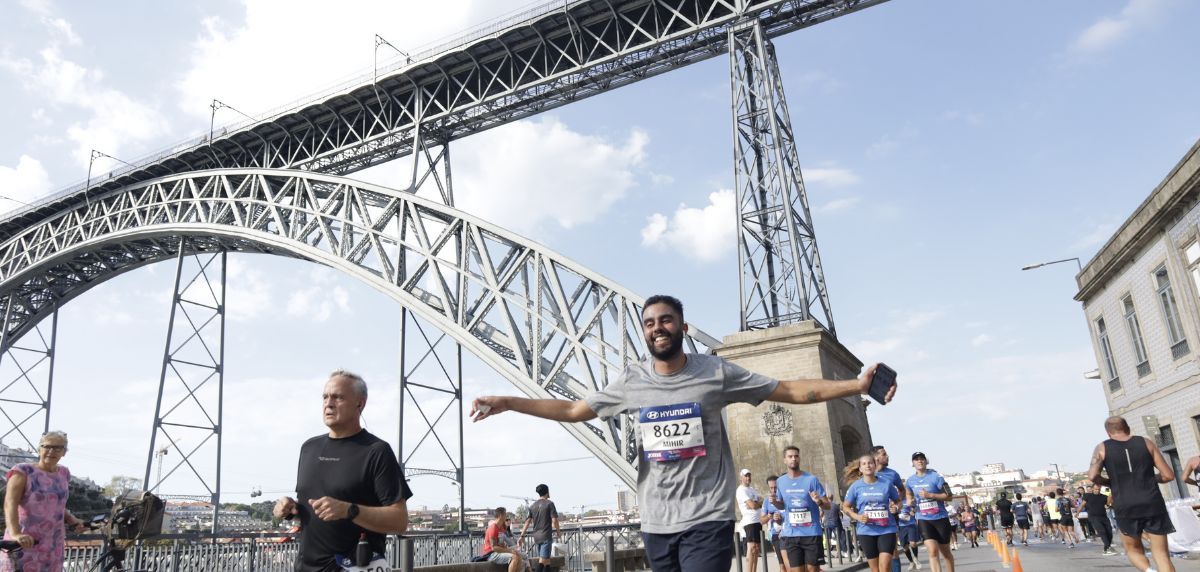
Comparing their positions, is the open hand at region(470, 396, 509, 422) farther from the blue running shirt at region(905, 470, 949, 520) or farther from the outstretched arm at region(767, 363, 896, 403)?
the blue running shirt at region(905, 470, 949, 520)

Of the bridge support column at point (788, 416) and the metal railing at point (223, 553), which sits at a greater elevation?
the bridge support column at point (788, 416)

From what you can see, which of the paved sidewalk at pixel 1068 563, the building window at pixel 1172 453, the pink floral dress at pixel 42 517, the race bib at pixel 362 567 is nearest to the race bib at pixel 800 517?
the paved sidewalk at pixel 1068 563

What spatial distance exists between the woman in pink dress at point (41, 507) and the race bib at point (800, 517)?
6831mm

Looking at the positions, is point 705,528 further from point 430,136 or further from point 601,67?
point 430,136

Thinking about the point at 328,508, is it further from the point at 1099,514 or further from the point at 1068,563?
the point at 1099,514

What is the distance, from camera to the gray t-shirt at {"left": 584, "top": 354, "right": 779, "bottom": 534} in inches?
151

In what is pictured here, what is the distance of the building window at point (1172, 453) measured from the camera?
66.4 ft

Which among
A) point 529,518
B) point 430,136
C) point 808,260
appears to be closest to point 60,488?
point 529,518

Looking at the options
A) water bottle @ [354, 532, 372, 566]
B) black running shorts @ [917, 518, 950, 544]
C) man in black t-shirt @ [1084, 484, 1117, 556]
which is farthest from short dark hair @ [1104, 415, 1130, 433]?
man in black t-shirt @ [1084, 484, 1117, 556]

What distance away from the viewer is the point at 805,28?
63.7 ft

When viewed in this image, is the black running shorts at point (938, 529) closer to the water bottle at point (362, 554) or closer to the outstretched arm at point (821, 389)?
the outstretched arm at point (821, 389)

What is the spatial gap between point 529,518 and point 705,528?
10.0 metres

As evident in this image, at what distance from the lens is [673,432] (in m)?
3.91

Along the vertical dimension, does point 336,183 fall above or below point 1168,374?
above
